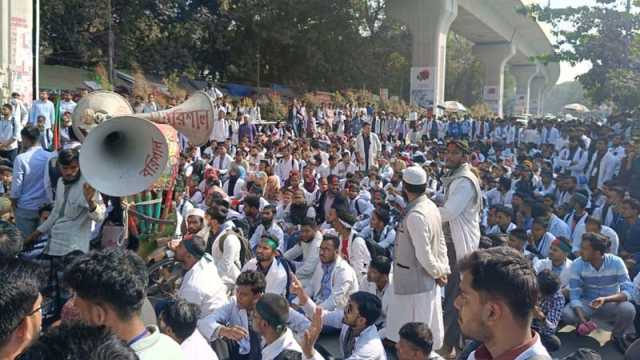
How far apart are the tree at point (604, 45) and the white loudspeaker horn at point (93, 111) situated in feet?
40.9

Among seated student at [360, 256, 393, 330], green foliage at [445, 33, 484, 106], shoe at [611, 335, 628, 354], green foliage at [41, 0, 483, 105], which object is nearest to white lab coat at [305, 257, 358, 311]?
seated student at [360, 256, 393, 330]

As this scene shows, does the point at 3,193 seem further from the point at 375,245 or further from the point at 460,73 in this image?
the point at 460,73

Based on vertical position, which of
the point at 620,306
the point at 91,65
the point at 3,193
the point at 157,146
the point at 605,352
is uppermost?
the point at 91,65

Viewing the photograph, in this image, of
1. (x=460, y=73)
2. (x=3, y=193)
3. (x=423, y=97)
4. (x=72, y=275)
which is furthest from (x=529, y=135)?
(x=460, y=73)

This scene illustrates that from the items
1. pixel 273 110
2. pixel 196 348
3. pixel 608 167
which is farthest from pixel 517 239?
pixel 273 110

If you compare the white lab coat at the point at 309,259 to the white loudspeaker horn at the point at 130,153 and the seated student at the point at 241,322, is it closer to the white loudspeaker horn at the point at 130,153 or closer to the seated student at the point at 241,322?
the seated student at the point at 241,322

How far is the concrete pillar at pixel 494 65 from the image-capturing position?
37.4 meters

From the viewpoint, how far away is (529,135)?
2052 cm

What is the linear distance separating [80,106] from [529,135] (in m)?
17.4

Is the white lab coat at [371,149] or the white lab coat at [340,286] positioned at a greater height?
the white lab coat at [371,149]

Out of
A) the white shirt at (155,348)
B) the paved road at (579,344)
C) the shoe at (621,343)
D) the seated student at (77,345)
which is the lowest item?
the paved road at (579,344)

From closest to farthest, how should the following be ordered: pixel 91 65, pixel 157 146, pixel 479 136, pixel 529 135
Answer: pixel 157 146 < pixel 529 135 < pixel 479 136 < pixel 91 65

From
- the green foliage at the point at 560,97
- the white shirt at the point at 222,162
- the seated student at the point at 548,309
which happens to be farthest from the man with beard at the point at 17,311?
the green foliage at the point at 560,97

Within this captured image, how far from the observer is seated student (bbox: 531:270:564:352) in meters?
5.10
